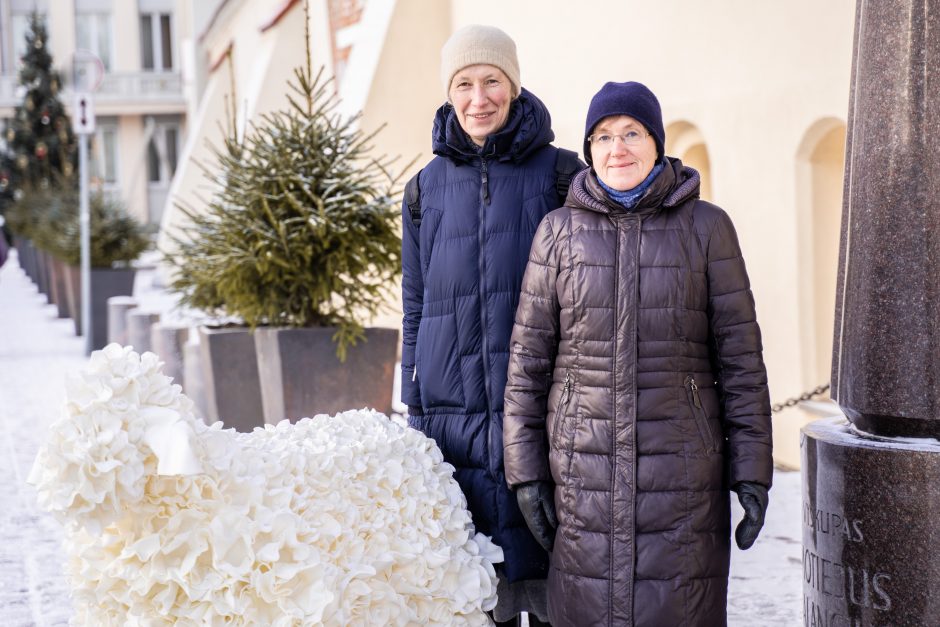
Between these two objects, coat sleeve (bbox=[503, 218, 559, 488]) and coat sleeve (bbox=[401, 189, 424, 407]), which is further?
coat sleeve (bbox=[401, 189, 424, 407])

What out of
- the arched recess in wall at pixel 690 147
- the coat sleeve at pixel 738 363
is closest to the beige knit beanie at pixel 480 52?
the coat sleeve at pixel 738 363

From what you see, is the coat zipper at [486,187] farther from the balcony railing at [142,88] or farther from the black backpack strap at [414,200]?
the balcony railing at [142,88]

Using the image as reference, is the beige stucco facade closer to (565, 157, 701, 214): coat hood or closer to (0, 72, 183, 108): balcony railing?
(565, 157, 701, 214): coat hood

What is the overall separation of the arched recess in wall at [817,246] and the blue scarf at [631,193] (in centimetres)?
455

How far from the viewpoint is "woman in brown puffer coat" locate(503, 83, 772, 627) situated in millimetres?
2980

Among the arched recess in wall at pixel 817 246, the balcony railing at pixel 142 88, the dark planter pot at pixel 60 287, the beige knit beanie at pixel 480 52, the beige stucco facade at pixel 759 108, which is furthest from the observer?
the balcony railing at pixel 142 88

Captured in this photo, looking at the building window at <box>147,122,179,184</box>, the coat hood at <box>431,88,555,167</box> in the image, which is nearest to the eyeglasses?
the coat hood at <box>431,88,555,167</box>

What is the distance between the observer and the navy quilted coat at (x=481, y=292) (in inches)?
135

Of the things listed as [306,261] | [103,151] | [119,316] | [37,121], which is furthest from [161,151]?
[306,261]

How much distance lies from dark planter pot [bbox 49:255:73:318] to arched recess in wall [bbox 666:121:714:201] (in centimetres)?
1222

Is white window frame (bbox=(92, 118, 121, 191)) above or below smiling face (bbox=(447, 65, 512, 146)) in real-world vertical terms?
above

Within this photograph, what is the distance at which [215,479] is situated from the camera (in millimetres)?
2914

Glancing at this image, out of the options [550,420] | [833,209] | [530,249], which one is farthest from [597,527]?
[833,209]

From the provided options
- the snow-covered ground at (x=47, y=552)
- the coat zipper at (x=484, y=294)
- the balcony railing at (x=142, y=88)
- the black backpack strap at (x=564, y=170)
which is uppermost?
the balcony railing at (x=142, y=88)
